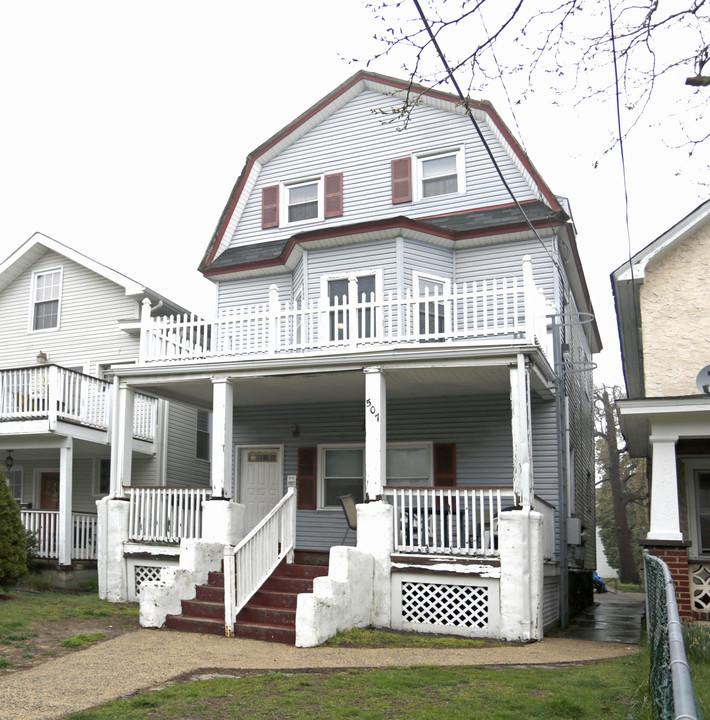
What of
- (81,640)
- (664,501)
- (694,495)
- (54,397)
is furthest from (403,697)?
(54,397)

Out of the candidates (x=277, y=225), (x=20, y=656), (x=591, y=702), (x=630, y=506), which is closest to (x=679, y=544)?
(x=591, y=702)

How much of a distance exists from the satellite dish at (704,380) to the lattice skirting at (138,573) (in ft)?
29.4

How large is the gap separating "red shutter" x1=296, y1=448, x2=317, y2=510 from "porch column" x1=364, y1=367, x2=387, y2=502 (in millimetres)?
4091

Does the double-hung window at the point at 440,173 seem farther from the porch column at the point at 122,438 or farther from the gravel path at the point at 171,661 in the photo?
the gravel path at the point at 171,661

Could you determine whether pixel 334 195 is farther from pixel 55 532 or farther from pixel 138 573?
pixel 55 532

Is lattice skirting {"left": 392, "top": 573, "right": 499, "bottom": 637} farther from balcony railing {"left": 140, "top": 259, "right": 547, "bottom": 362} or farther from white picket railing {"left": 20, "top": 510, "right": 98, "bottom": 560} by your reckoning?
white picket railing {"left": 20, "top": 510, "right": 98, "bottom": 560}

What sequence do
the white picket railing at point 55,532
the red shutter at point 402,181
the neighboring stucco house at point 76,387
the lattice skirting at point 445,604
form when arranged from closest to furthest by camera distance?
the lattice skirting at point 445,604
the white picket railing at point 55,532
the red shutter at point 402,181
the neighboring stucco house at point 76,387

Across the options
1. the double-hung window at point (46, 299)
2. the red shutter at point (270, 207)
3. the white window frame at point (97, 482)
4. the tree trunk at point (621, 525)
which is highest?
the red shutter at point (270, 207)

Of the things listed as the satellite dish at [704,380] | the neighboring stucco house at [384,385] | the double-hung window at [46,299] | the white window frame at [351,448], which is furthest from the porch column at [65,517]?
the satellite dish at [704,380]

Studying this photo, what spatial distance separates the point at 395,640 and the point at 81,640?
3816 mm

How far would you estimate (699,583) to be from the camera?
10844mm

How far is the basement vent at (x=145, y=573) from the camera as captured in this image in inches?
535

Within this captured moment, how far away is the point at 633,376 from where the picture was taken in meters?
19.2

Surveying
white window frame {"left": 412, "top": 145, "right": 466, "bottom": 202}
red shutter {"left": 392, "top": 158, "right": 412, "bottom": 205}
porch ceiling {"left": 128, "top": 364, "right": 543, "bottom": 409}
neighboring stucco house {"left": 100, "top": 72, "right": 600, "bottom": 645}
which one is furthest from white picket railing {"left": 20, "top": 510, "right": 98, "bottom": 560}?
white window frame {"left": 412, "top": 145, "right": 466, "bottom": 202}
